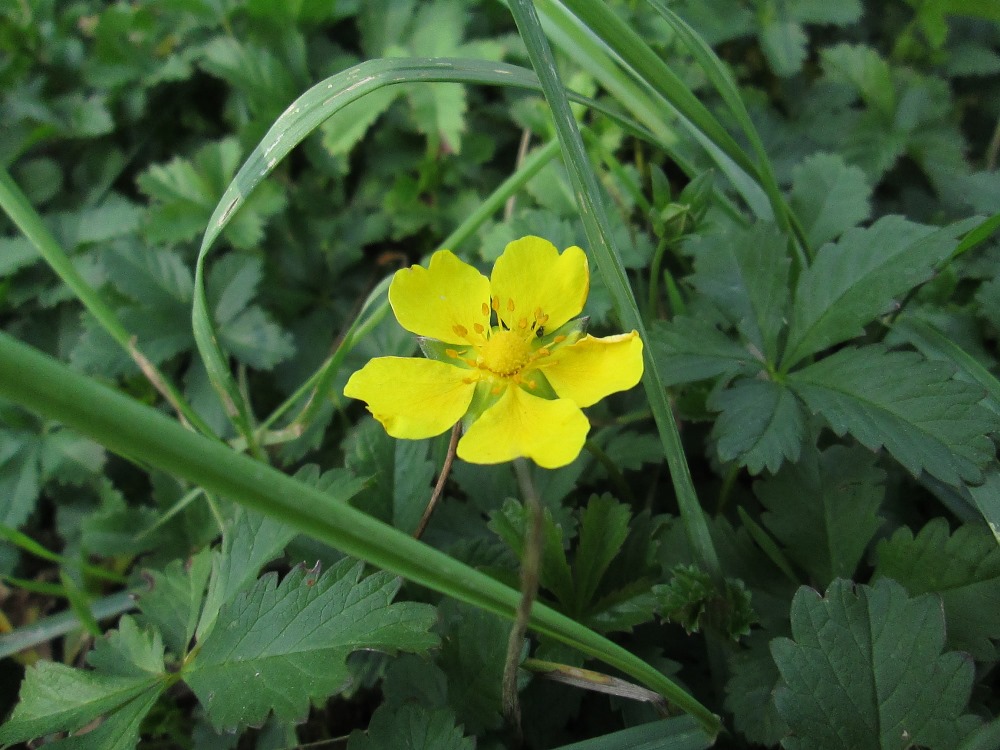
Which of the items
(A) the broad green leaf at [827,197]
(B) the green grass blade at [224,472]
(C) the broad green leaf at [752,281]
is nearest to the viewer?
(B) the green grass blade at [224,472]

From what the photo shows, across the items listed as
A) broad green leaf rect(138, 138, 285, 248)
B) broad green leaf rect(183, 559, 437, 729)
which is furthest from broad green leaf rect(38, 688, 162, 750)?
broad green leaf rect(138, 138, 285, 248)

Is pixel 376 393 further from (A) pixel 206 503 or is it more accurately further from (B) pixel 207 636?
(A) pixel 206 503

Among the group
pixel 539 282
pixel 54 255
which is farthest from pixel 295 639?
pixel 54 255

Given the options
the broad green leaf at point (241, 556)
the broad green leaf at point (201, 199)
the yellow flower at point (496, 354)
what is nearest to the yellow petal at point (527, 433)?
the yellow flower at point (496, 354)

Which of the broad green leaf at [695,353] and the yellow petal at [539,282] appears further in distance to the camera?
the broad green leaf at [695,353]

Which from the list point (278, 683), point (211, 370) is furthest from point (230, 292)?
point (278, 683)

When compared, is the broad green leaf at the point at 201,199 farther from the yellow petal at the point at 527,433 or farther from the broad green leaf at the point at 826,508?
the broad green leaf at the point at 826,508

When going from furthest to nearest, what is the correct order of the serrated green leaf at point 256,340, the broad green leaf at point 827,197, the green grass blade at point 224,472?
the serrated green leaf at point 256,340, the broad green leaf at point 827,197, the green grass blade at point 224,472

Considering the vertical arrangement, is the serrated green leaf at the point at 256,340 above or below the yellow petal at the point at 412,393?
above

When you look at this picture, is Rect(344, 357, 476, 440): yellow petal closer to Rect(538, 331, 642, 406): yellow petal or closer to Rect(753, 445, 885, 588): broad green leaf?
Rect(538, 331, 642, 406): yellow petal
